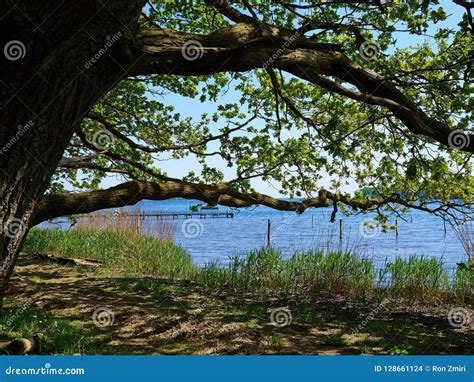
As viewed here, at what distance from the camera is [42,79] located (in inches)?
124

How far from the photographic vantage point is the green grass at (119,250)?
11.2m

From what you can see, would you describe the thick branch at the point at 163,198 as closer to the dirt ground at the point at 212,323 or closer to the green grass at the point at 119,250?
the dirt ground at the point at 212,323

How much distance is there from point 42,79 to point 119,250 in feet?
33.4

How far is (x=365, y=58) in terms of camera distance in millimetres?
6551

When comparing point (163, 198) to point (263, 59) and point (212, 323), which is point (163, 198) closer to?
point (212, 323)

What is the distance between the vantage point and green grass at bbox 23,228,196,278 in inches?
443

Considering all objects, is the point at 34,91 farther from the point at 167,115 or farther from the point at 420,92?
the point at 167,115

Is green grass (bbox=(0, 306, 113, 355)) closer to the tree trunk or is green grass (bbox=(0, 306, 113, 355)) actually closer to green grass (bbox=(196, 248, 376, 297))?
the tree trunk

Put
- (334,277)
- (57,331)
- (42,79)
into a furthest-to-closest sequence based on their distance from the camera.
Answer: (334,277)
(57,331)
(42,79)

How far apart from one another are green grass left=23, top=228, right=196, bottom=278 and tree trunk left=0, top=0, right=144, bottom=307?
7.58m

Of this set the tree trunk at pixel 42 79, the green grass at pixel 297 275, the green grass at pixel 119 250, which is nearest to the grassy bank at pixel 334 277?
the green grass at pixel 297 275

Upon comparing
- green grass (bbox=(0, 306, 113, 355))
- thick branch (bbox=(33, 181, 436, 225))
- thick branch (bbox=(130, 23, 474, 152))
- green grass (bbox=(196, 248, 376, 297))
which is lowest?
green grass (bbox=(0, 306, 113, 355))

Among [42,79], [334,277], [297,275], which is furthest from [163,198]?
[334,277]

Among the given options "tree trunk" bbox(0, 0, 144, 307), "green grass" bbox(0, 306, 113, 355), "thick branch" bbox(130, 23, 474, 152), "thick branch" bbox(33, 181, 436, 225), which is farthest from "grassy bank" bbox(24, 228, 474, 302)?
"tree trunk" bbox(0, 0, 144, 307)
